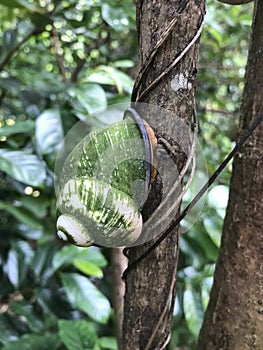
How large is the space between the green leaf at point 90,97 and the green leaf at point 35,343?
53 centimetres

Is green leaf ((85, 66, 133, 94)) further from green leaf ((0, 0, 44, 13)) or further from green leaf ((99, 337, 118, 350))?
green leaf ((99, 337, 118, 350))

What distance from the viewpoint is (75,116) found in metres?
1.00

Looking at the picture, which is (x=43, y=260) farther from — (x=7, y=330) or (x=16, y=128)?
(x=16, y=128)

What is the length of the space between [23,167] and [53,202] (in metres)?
0.20

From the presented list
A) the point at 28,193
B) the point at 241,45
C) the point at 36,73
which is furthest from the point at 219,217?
the point at 241,45

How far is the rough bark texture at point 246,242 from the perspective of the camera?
0.58 m

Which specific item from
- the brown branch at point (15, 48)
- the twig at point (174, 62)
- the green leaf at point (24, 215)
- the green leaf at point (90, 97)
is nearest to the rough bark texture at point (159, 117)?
the twig at point (174, 62)

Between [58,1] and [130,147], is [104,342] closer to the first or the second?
[130,147]

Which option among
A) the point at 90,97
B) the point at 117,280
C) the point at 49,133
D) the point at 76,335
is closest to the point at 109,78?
the point at 90,97

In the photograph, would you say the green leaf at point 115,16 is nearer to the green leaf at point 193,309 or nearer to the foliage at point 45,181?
the foliage at point 45,181

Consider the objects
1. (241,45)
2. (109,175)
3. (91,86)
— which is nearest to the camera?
(109,175)

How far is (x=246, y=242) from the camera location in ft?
1.97

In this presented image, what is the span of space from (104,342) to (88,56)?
0.80 m

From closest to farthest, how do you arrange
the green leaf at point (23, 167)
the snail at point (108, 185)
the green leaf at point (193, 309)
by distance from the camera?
the snail at point (108, 185)
the green leaf at point (23, 167)
the green leaf at point (193, 309)
